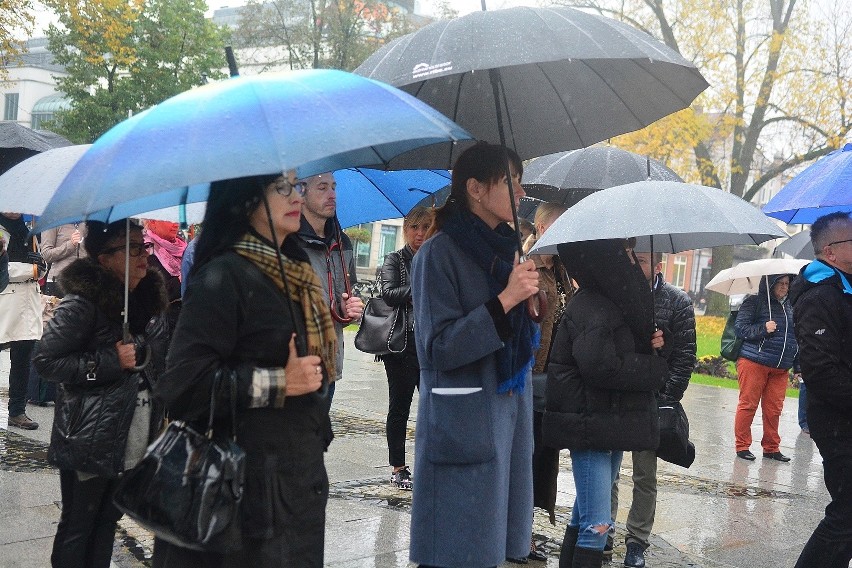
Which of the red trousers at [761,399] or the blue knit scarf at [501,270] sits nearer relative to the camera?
the blue knit scarf at [501,270]

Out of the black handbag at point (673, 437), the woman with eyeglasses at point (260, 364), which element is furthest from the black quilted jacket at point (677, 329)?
the woman with eyeglasses at point (260, 364)

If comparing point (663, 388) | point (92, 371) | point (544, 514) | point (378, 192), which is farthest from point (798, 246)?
point (92, 371)

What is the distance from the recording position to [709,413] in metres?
12.2

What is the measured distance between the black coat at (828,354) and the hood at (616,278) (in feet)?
2.56

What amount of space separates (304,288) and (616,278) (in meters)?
1.89

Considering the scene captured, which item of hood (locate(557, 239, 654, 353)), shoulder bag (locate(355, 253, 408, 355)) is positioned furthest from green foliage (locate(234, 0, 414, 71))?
hood (locate(557, 239, 654, 353))

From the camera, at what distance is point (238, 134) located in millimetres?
2436

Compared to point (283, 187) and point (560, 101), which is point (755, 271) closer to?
point (560, 101)

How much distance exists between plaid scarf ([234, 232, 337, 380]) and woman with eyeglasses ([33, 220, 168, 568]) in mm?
1248

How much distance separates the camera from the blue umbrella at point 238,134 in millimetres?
2389

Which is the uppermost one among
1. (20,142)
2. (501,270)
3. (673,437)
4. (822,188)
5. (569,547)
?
(20,142)

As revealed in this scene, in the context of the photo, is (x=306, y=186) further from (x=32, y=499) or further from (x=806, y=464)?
(x=806, y=464)

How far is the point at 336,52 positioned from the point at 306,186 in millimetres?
28661

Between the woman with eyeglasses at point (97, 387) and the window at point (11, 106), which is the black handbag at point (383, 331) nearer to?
the woman with eyeglasses at point (97, 387)
